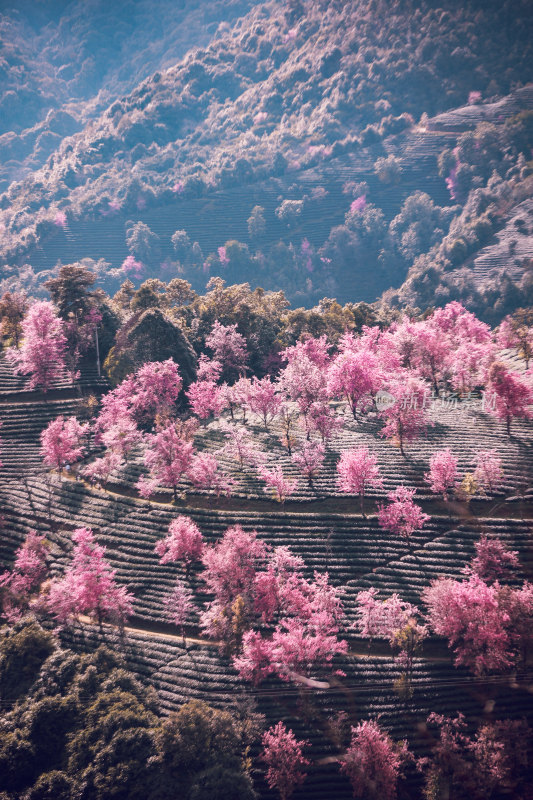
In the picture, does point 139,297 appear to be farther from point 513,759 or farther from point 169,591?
point 513,759

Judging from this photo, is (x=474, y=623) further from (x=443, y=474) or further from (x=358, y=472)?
(x=358, y=472)

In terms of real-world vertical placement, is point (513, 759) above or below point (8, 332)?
below

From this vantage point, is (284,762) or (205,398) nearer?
(284,762)

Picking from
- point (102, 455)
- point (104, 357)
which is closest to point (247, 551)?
point (102, 455)

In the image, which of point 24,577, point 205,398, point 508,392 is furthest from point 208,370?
point 508,392

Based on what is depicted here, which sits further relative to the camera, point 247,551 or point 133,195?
point 133,195

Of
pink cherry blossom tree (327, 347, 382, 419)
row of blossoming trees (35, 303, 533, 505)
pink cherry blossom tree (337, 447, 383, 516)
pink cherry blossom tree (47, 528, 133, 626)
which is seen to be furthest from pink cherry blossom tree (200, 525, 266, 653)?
pink cherry blossom tree (327, 347, 382, 419)
